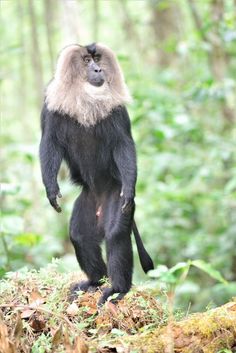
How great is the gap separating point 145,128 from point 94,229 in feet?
14.4

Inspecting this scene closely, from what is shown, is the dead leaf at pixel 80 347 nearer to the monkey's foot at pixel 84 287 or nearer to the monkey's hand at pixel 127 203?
the monkey's foot at pixel 84 287

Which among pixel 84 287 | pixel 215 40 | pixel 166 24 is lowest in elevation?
pixel 84 287

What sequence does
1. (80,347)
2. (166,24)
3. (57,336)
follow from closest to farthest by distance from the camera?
(80,347), (57,336), (166,24)

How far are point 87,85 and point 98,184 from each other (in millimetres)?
716

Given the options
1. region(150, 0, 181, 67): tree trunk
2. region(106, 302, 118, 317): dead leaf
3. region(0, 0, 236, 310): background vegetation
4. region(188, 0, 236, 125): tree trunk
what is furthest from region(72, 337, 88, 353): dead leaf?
region(150, 0, 181, 67): tree trunk

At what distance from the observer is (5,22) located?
38.7ft

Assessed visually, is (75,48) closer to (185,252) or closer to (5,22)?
(185,252)

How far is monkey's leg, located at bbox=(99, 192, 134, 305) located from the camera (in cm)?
402

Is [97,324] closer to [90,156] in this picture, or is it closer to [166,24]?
[90,156]

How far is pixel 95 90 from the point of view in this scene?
416cm

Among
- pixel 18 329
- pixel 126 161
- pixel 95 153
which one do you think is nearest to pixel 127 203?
pixel 126 161

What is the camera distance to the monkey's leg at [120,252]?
402cm

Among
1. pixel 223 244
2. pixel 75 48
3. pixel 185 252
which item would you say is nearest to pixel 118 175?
pixel 75 48

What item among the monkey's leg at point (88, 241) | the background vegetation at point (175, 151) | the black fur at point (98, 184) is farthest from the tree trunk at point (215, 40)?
the monkey's leg at point (88, 241)
